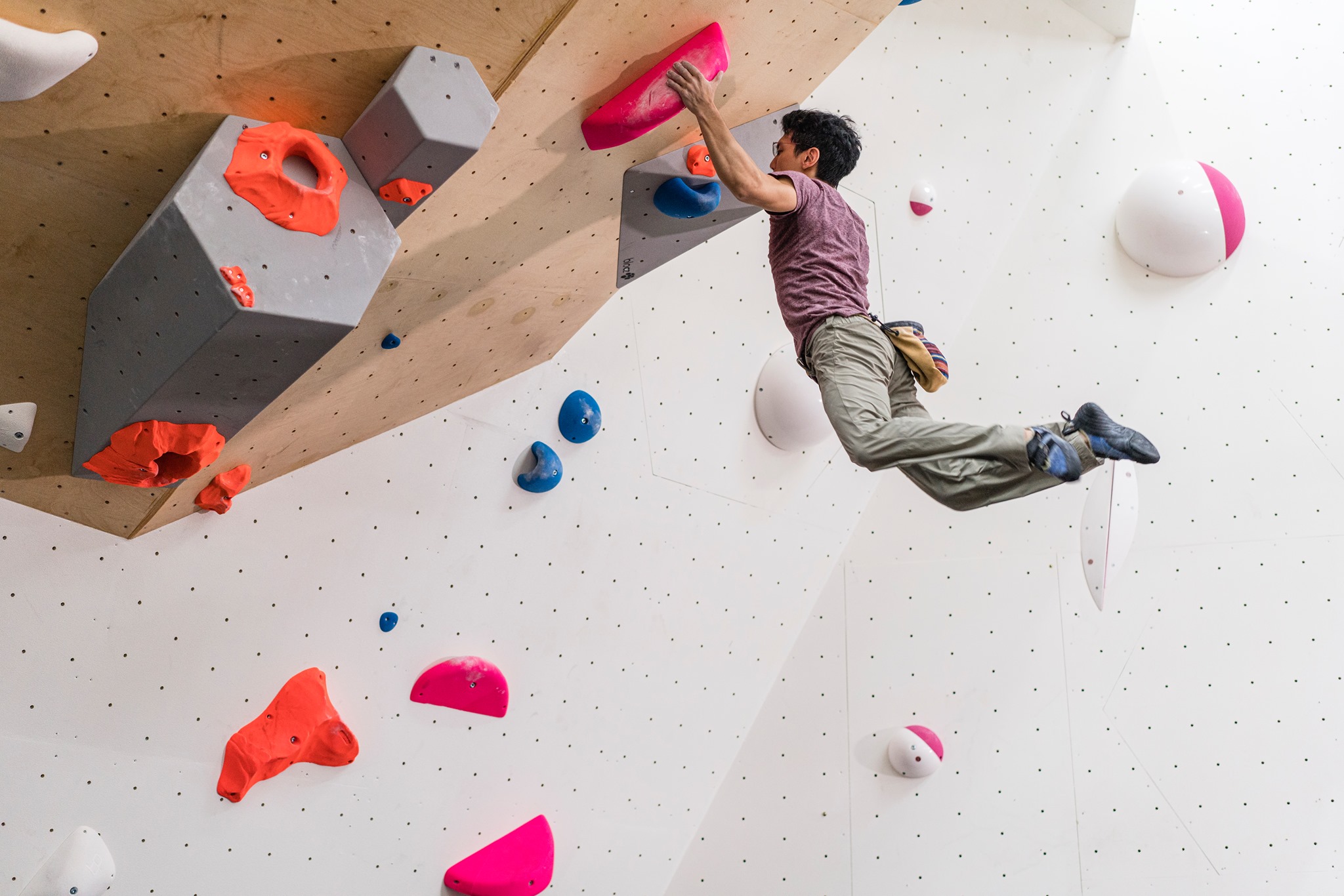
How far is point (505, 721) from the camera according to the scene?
3.28m

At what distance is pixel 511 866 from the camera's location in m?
3.27

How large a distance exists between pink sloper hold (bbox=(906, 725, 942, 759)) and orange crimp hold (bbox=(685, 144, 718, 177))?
2.25 metres

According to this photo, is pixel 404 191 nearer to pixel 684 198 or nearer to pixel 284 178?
pixel 284 178

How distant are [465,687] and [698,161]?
1.75m

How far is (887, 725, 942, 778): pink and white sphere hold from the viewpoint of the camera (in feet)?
12.5

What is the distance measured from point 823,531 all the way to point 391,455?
1689 millimetres

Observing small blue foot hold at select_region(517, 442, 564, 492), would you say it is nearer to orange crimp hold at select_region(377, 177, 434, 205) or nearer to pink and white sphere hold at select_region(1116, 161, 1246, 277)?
orange crimp hold at select_region(377, 177, 434, 205)

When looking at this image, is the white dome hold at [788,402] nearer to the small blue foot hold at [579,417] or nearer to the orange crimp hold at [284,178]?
the small blue foot hold at [579,417]

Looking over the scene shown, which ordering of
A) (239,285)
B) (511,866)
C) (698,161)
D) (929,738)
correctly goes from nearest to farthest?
(239,285)
(698,161)
(511,866)
(929,738)

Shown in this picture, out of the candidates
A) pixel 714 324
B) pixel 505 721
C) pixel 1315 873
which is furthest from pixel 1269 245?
pixel 505 721

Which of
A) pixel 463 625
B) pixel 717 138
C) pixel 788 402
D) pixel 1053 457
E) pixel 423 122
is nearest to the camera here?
Result: pixel 423 122

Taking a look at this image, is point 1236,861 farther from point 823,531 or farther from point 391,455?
point 391,455

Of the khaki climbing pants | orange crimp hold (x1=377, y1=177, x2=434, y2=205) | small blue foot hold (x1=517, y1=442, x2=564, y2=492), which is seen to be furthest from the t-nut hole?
small blue foot hold (x1=517, y1=442, x2=564, y2=492)

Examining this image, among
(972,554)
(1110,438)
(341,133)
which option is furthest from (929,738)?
(341,133)
